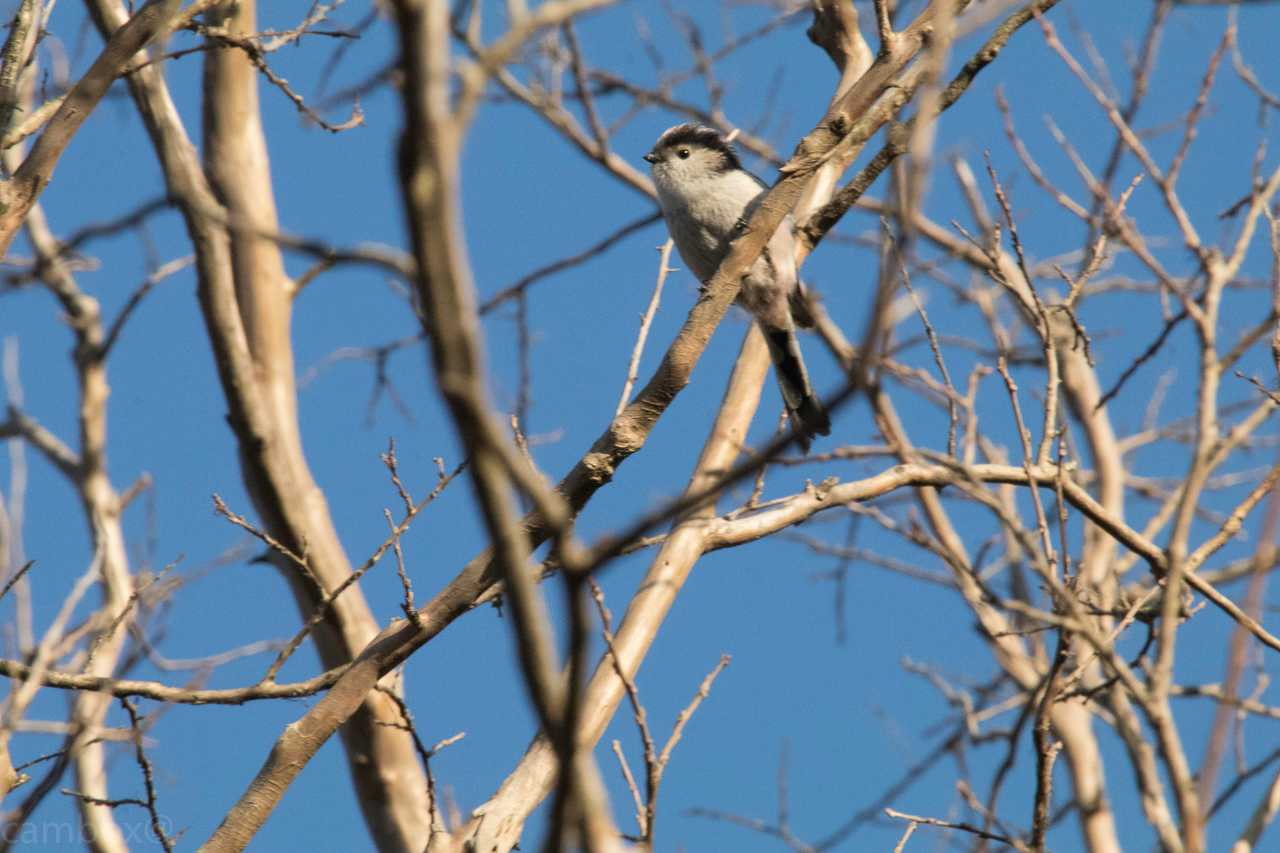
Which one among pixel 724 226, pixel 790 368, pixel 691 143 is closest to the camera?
pixel 790 368

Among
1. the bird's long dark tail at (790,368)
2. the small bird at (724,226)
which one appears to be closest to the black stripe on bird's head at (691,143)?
the small bird at (724,226)

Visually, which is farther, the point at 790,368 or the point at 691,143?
the point at 691,143

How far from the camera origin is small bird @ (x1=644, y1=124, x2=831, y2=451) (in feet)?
16.3

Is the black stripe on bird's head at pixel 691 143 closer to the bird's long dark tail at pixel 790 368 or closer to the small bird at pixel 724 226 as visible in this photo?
the small bird at pixel 724 226

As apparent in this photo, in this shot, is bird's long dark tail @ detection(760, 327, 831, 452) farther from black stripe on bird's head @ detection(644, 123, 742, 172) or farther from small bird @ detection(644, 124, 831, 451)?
black stripe on bird's head @ detection(644, 123, 742, 172)

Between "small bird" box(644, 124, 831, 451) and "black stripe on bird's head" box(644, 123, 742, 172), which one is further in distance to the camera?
"black stripe on bird's head" box(644, 123, 742, 172)

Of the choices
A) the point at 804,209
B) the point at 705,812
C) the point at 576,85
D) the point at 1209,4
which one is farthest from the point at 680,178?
the point at 705,812

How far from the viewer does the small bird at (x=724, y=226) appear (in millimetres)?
4961

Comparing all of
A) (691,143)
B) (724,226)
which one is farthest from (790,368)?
(691,143)

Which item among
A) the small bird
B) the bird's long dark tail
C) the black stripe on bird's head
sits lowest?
the bird's long dark tail

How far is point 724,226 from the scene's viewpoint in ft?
17.2

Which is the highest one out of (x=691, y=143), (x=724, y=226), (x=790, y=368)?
(x=691, y=143)

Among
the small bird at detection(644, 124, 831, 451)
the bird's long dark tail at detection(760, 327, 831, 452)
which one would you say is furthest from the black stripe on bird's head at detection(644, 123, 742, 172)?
the bird's long dark tail at detection(760, 327, 831, 452)

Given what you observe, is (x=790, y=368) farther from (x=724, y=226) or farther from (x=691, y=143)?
(x=691, y=143)
